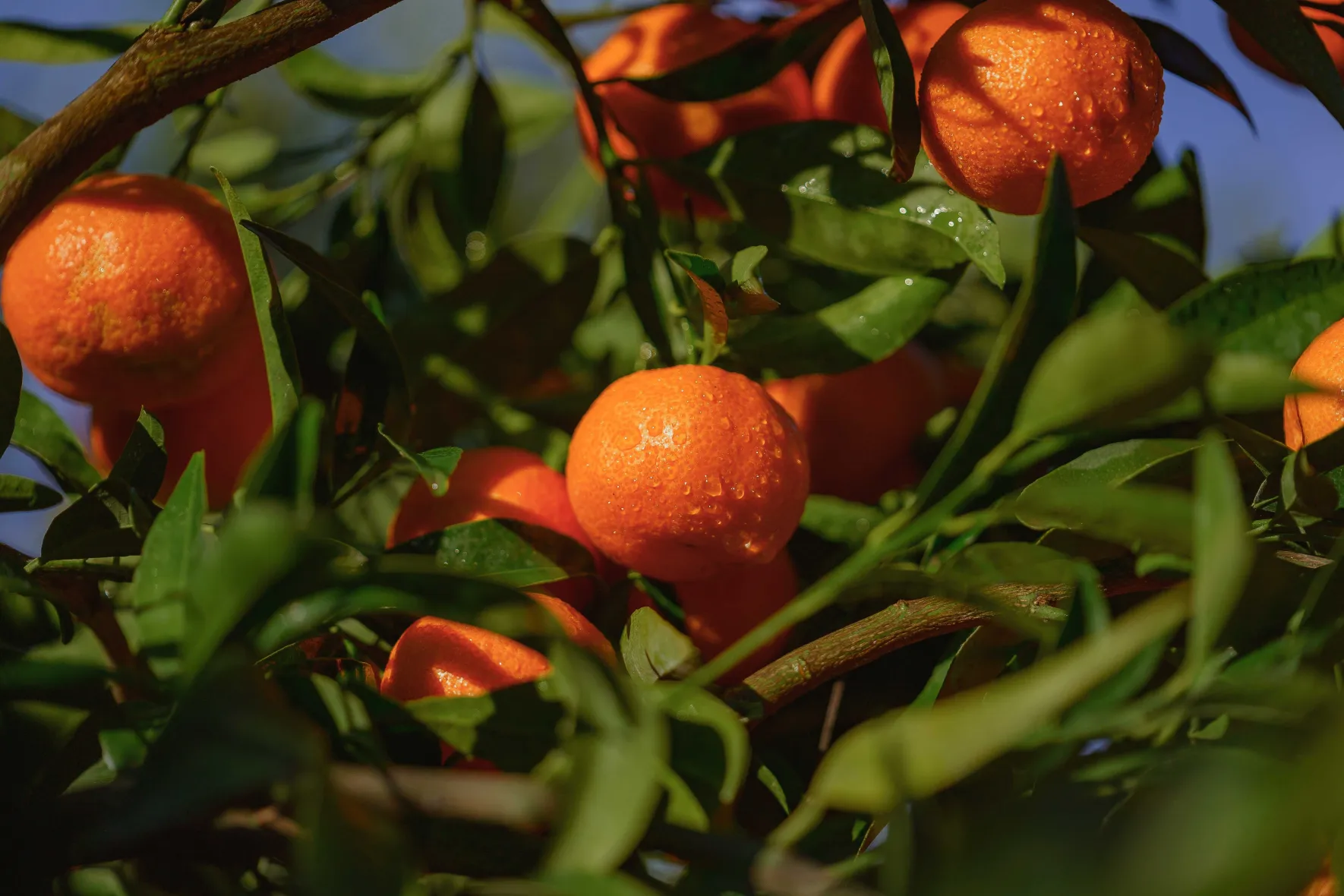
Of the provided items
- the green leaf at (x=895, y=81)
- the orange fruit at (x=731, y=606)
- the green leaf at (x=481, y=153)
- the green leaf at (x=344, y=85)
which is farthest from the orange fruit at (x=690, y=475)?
the green leaf at (x=344, y=85)

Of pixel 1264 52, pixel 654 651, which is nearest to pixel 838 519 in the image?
pixel 654 651

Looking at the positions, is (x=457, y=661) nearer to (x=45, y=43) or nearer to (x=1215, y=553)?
(x=1215, y=553)

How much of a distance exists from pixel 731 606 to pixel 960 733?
0.29 m

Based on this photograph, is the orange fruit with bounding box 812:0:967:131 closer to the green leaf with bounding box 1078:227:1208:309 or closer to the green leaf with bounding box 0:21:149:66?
the green leaf with bounding box 1078:227:1208:309

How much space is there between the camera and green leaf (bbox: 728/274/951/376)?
60 centimetres

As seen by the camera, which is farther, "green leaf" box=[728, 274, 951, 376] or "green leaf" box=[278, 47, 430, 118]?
"green leaf" box=[278, 47, 430, 118]

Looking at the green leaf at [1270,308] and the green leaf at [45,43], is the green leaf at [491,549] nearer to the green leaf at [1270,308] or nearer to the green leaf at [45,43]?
the green leaf at [1270,308]

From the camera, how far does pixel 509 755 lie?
0.38 m

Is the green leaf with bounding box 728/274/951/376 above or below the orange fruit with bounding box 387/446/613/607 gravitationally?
above

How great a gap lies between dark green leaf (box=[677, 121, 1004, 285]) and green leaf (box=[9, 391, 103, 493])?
0.37 metres

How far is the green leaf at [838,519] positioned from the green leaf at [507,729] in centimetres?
25

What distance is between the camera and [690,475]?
0.51 m

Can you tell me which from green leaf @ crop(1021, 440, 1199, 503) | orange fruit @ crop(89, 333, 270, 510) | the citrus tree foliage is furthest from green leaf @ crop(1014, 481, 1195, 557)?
orange fruit @ crop(89, 333, 270, 510)

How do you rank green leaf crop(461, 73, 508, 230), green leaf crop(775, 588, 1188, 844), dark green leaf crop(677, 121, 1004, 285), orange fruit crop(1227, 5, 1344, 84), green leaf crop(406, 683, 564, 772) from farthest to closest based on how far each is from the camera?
green leaf crop(461, 73, 508, 230)
orange fruit crop(1227, 5, 1344, 84)
dark green leaf crop(677, 121, 1004, 285)
green leaf crop(406, 683, 564, 772)
green leaf crop(775, 588, 1188, 844)
